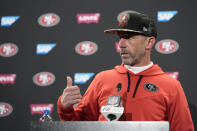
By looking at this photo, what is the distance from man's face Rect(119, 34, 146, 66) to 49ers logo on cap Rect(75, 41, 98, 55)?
107cm

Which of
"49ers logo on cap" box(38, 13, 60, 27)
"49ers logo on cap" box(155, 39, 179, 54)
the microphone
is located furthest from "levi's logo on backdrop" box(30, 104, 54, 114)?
the microphone

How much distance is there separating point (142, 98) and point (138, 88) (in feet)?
0.24

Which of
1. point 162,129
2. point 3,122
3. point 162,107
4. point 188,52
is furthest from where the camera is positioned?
point 3,122

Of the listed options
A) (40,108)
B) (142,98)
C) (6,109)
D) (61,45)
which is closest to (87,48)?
(61,45)

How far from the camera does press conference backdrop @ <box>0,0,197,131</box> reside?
297 cm

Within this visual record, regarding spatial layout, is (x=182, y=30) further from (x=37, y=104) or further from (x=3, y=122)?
Answer: (x=3, y=122)

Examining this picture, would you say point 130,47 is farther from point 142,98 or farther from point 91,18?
point 91,18

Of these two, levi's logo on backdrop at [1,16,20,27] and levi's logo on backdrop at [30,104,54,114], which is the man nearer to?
levi's logo on backdrop at [30,104,54,114]

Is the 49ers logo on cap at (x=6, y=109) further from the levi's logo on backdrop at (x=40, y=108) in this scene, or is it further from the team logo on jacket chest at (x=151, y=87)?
the team logo on jacket chest at (x=151, y=87)

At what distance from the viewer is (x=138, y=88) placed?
1978 mm

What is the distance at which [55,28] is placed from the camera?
3176 millimetres

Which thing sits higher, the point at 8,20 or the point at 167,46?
the point at 8,20

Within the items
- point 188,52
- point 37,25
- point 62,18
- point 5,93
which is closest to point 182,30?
point 188,52

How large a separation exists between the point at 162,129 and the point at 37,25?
87.5 inches
